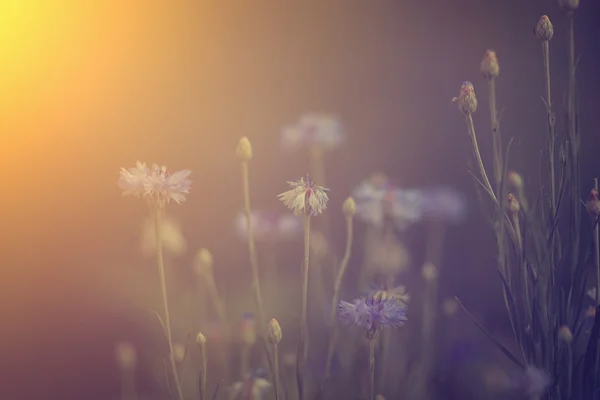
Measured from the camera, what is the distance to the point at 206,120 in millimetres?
1438

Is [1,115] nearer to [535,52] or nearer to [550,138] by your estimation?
[550,138]

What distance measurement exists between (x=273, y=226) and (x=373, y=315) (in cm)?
55

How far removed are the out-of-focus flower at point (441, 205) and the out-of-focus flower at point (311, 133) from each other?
0.93ft

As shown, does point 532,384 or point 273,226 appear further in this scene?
point 273,226

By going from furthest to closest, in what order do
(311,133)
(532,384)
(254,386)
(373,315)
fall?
1. (311,133)
2. (254,386)
3. (373,315)
4. (532,384)

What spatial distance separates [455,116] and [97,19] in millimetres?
994

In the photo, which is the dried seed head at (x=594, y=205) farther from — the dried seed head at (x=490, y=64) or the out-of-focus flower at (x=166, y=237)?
the out-of-focus flower at (x=166, y=237)

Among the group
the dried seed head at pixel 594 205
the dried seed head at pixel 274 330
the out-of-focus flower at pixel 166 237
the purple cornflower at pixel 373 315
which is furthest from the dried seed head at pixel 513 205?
the out-of-focus flower at pixel 166 237

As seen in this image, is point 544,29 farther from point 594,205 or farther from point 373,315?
point 373,315

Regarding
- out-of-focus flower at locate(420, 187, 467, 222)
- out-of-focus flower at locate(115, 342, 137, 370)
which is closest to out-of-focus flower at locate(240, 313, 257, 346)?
out-of-focus flower at locate(115, 342, 137, 370)

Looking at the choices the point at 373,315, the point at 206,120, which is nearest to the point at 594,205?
the point at 373,315

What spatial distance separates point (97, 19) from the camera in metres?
1.29

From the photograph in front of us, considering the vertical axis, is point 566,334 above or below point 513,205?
below

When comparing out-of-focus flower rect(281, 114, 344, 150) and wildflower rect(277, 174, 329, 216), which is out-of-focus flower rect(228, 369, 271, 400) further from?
out-of-focus flower rect(281, 114, 344, 150)
